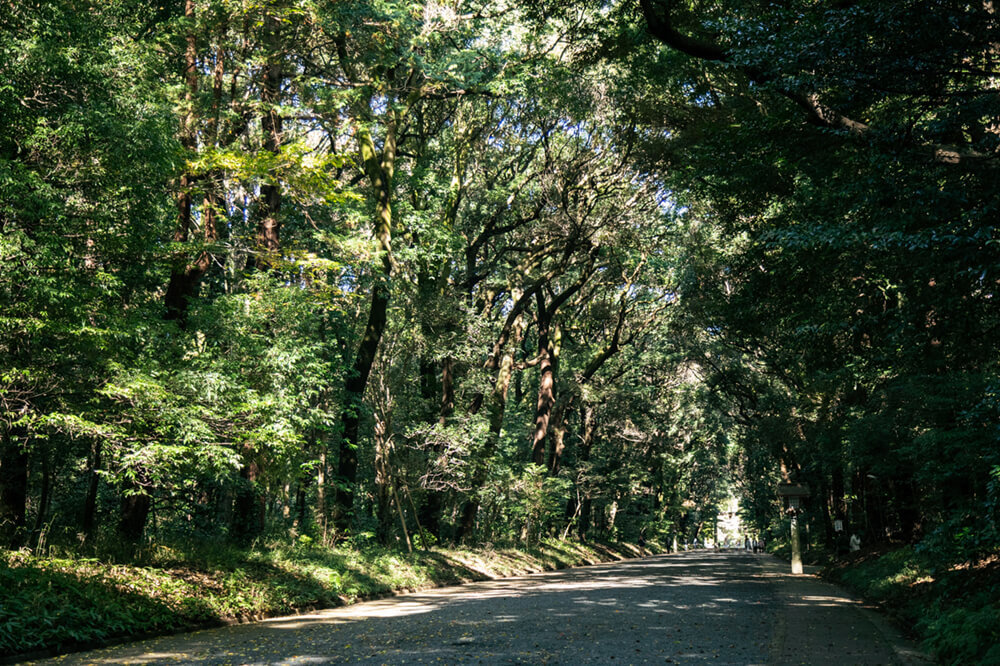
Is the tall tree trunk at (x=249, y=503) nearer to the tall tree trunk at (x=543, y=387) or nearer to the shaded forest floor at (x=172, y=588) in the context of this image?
the shaded forest floor at (x=172, y=588)

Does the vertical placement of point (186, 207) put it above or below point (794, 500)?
above

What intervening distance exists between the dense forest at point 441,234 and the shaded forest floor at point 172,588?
0.98m

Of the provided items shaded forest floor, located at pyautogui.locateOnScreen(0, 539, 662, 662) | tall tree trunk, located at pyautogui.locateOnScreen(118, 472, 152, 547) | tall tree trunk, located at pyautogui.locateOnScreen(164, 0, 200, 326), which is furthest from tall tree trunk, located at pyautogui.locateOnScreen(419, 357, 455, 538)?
tall tree trunk, located at pyautogui.locateOnScreen(118, 472, 152, 547)

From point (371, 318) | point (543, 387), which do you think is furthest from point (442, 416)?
point (543, 387)

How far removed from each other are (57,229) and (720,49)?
8605mm

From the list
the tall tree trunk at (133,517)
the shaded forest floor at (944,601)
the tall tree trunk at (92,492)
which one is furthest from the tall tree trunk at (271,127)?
the shaded forest floor at (944,601)

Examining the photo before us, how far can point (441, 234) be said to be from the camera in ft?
61.1

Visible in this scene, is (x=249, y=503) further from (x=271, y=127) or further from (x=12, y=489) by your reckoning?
(x=271, y=127)

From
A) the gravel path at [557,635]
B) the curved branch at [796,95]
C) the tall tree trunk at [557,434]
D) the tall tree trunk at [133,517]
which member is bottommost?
the gravel path at [557,635]

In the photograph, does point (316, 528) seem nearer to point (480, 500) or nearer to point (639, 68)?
point (480, 500)

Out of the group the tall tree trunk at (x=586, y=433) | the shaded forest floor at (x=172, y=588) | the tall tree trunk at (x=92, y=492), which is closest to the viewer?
the shaded forest floor at (x=172, y=588)

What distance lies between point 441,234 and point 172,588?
35.6 feet

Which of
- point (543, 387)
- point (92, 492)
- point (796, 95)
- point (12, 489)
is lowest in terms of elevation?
point (92, 492)

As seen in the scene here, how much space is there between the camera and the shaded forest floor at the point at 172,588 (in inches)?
323
